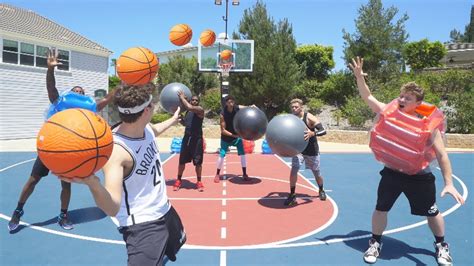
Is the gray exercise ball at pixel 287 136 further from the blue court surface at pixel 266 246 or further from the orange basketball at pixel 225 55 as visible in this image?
the orange basketball at pixel 225 55

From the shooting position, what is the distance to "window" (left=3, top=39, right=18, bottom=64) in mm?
21203

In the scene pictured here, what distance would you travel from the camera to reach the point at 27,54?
22297 mm

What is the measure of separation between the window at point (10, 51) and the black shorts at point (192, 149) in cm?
1783

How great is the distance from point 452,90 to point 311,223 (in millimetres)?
22616

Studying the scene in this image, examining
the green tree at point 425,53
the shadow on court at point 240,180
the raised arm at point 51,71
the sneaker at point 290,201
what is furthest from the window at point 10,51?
the green tree at point 425,53

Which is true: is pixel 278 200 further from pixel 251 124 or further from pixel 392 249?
pixel 392 249

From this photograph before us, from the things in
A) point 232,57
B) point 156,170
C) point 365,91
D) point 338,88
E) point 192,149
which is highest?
point 232,57

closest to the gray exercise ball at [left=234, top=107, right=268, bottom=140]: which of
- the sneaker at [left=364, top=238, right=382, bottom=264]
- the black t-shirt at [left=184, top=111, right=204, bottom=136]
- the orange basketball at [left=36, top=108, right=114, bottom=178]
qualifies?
the black t-shirt at [left=184, top=111, right=204, bottom=136]

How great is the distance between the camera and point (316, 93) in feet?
108

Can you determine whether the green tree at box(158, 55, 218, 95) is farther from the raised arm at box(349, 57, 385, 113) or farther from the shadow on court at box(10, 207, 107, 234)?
the raised arm at box(349, 57, 385, 113)

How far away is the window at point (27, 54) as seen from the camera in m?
22.1

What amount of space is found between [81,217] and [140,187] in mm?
4414

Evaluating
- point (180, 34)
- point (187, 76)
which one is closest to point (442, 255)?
point (180, 34)

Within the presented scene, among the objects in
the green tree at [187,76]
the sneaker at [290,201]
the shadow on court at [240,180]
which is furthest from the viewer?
the green tree at [187,76]
